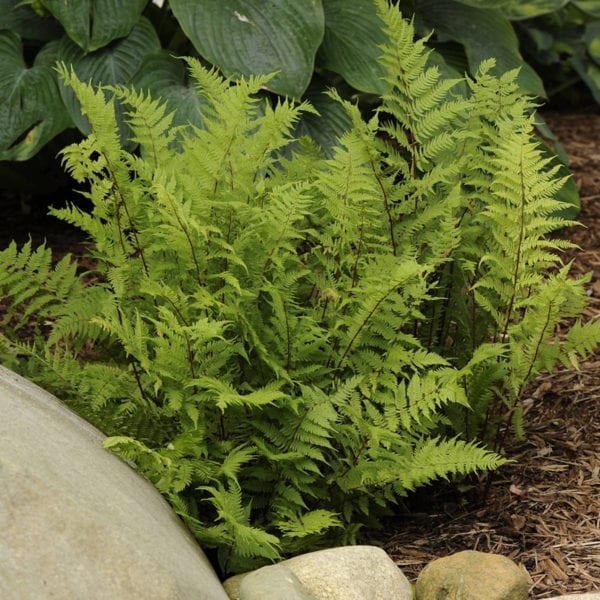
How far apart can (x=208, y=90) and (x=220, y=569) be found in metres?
1.31

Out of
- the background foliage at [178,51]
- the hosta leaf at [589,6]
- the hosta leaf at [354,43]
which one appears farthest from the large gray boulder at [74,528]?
the hosta leaf at [589,6]

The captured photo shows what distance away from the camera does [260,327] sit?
2574mm

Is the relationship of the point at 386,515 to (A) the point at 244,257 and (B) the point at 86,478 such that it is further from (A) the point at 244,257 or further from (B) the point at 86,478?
(B) the point at 86,478

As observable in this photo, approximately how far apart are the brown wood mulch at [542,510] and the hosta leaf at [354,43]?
1.51 metres

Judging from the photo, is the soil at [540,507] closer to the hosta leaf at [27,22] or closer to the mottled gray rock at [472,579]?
the mottled gray rock at [472,579]

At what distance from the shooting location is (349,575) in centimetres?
222

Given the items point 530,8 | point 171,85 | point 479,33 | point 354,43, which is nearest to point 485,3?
point 479,33

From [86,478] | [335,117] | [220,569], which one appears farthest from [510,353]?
[335,117]

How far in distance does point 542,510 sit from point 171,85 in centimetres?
226

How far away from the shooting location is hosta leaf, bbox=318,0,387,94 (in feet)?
13.6

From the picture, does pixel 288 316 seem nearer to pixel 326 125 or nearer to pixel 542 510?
pixel 542 510

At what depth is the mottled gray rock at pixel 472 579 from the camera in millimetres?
2258

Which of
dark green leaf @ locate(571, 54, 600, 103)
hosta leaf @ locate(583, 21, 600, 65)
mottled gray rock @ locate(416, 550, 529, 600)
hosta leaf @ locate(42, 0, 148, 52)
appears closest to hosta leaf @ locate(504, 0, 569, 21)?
hosta leaf @ locate(583, 21, 600, 65)

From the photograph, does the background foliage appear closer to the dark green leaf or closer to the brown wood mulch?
the dark green leaf
